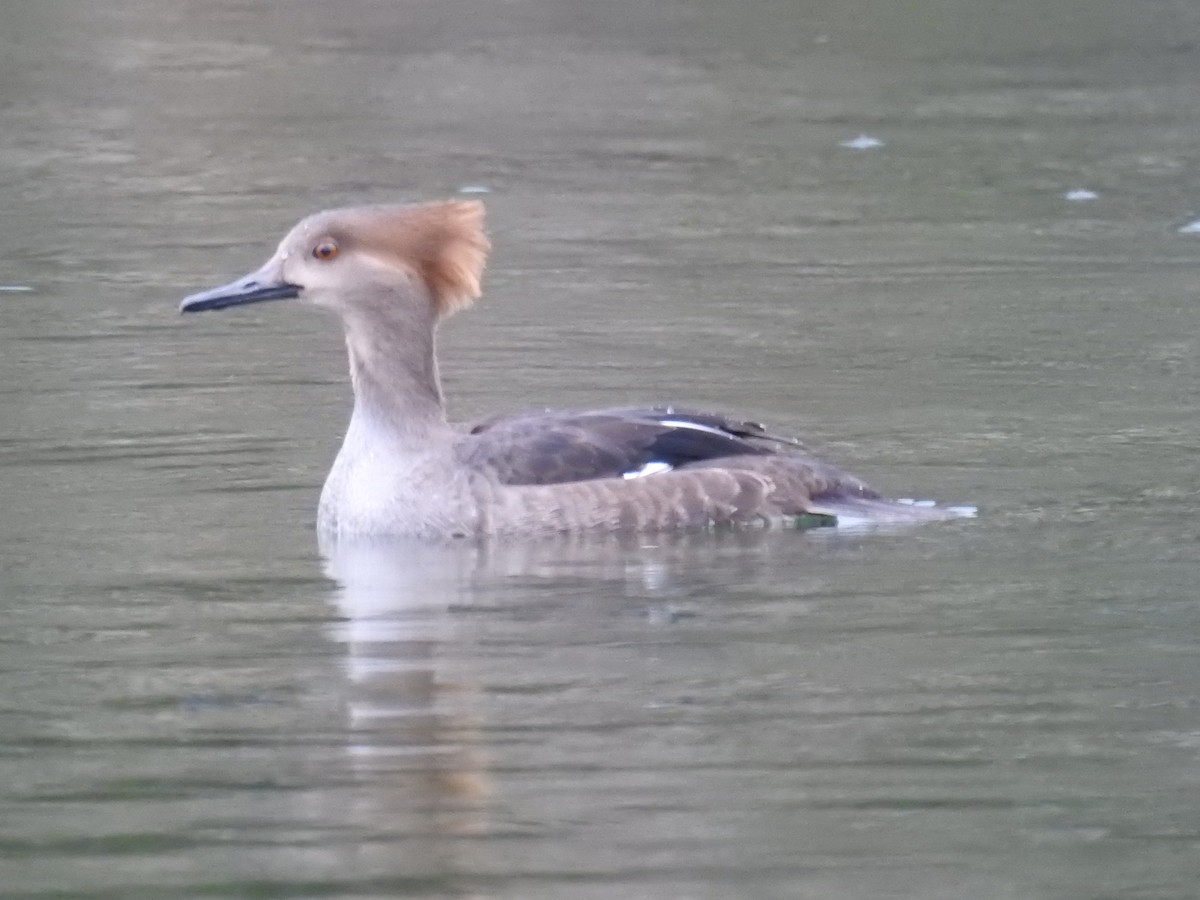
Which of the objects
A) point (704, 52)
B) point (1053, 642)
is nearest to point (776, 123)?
point (704, 52)

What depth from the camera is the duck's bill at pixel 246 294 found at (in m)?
9.13

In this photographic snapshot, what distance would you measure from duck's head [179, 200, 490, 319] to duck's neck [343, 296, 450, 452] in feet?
0.21

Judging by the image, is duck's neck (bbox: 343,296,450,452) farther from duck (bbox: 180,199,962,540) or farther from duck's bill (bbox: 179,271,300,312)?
duck's bill (bbox: 179,271,300,312)

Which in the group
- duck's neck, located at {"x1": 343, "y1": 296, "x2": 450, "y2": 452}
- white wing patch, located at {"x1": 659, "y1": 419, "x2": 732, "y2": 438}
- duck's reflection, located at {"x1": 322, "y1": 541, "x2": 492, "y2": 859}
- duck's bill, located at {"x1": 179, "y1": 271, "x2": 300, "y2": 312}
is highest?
duck's bill, located at {"x1": 179, "y1": 271, "x2": 300, "y2": 312}

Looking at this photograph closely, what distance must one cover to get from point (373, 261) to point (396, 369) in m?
0.38

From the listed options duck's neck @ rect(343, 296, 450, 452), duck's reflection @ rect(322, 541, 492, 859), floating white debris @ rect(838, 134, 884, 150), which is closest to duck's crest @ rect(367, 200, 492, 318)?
duck's neck @ rect(343, 296, 450, 452)

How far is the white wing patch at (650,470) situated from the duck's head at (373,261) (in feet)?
3.01

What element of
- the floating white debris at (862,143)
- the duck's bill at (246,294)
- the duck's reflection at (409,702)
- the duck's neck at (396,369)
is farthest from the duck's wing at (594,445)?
the floating white debris at (862,143)

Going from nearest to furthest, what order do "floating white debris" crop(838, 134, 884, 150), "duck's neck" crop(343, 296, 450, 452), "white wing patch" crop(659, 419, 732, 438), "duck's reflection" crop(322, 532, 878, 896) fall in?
"duck's reflection" crop(322, 532, 878, 896) → "white wing patch" crop(659, 419, 732, 438) → "duck's neck" crop(343, 296, 450, 452) → "floating white debris" crop(838, 134, 884, 150)

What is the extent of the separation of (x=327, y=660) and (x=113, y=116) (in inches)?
491

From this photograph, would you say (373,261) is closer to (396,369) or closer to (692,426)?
(396,369)

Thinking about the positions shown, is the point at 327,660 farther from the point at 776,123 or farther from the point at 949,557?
the point at 776,123

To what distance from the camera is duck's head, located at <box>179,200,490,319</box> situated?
915 cm

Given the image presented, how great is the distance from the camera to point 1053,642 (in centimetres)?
742
